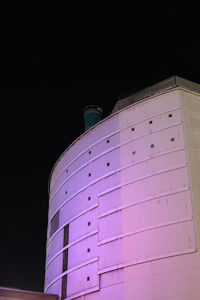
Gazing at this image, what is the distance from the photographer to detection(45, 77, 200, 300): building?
11.7 m

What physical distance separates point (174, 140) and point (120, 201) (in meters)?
2.63

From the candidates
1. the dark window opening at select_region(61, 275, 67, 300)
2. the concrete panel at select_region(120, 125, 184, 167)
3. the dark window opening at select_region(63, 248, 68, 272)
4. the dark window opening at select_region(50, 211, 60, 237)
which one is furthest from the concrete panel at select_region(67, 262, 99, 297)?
the concrete panel at select_region(120, 125, 184, 167)

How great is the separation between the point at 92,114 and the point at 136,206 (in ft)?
24.4

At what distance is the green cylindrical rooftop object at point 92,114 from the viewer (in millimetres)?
19219

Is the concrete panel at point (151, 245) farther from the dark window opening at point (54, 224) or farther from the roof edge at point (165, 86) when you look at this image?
the roof edge at point (165, 86)

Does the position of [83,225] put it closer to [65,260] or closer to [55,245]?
[65,260]

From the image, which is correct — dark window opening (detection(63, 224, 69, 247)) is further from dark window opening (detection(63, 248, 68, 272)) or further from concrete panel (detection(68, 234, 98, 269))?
concrete panel (detection(68, 234, 98, 269))

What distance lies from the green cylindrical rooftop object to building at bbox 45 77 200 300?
244 cm

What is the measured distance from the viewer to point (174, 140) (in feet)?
44.2

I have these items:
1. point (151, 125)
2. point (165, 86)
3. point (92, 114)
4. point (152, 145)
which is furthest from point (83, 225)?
point (92, 114)

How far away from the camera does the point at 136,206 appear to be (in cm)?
1305

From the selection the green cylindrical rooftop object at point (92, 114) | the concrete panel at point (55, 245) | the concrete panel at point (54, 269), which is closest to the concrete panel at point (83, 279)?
the concrete panel at point (54, 269)

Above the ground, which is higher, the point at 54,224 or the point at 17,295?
the point at 54,224

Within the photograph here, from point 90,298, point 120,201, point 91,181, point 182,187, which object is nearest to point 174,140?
point 182,187
